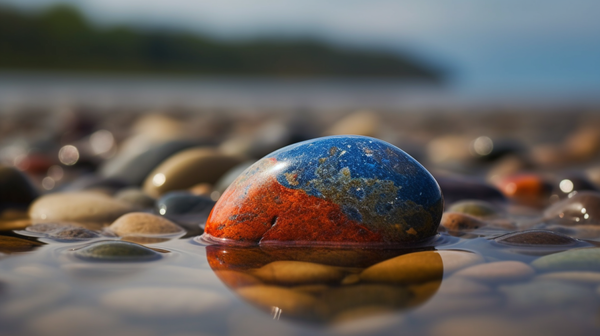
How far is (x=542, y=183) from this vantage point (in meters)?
3.55

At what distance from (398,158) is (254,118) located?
847 cm

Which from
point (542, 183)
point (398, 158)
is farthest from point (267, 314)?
point (542, 183)

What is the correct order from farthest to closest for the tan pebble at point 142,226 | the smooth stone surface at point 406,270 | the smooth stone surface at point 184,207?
the smooth stone surface at point 184,207 → the tan pebble at point 142,226 → the smooth stone surface at point 406,270

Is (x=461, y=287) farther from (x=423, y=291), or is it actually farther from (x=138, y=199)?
(x=138, y=199)

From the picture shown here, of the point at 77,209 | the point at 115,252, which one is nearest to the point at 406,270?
the point at 115,252

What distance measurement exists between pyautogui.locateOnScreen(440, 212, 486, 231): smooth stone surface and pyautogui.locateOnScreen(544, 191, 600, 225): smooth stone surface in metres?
0.43

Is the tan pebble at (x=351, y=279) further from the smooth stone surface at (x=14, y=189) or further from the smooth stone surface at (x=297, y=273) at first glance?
the smooth stone surface at (x=14, y=189)

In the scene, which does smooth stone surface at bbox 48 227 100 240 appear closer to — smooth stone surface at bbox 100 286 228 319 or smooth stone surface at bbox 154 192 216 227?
smooth stone surface at bbox 154 192 216 227

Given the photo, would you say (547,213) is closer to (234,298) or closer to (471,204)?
(471,204)

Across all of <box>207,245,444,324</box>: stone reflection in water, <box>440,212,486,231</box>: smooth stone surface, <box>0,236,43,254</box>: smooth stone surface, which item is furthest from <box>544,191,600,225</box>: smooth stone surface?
<box>0,236,43,254</box>: smooth stone surface

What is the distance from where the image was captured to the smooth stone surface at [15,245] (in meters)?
2.03

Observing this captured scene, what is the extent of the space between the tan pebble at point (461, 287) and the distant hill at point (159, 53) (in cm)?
3753

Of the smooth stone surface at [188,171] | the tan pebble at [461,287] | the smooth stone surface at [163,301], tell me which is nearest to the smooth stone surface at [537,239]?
the tan pebble at [461,287]

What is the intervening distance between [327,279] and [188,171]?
7.02 ft
